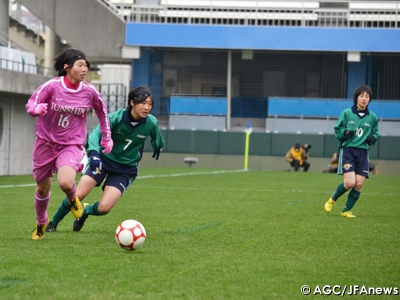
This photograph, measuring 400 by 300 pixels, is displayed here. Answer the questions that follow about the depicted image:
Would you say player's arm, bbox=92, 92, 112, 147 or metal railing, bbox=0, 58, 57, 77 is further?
metal railing, bbox=0, 58, 57, 77

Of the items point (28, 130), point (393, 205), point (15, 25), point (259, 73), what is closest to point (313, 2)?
point (259, 73)

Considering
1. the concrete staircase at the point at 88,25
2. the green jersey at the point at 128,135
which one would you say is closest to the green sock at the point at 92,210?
the green jersey at the point at 128,135

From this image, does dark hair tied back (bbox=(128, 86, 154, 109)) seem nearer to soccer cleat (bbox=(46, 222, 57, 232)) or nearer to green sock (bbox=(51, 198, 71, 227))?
green sock (bbox=(51, 198, 71, 227))

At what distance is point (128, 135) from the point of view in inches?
361

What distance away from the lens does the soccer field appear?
5.79 metres

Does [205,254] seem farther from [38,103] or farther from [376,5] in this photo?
[376,5]

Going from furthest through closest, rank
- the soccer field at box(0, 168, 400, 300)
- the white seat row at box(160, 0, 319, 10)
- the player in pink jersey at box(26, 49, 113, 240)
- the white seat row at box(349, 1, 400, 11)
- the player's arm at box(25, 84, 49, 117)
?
the white seat row at box(160, 0, 319, 10) < the white seat row at box(349, 1, 400, 11) < the player in pink jersey at box(26, 49, 113, 240) < the player's arm at box(25, 84, 49, 117) < the soccer field at box(0, 168, 400, 300)

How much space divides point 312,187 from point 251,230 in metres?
11.6

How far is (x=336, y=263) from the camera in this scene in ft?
23.8

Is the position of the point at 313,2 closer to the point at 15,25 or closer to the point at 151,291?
the point at 15,25

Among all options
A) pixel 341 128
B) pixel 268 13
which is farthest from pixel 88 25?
pixel 341 128

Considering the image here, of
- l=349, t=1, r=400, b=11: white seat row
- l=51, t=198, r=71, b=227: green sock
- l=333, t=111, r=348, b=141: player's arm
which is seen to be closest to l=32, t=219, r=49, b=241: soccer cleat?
l=51, t=198, r=71, b=227: green sock

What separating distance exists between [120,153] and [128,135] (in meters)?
0.23

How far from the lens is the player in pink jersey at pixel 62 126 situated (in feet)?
27.4
